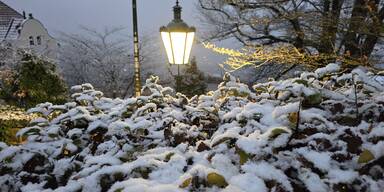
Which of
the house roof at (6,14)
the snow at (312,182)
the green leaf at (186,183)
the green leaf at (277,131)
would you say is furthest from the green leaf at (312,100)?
the house roof at (6,14)

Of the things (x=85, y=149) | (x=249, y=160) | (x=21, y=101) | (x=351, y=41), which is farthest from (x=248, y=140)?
(x=21, y=101)

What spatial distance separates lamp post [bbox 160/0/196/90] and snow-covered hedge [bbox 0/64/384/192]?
1.84m

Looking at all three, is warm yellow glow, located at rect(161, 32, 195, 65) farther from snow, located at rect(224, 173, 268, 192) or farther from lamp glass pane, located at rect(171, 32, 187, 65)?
snow, located at rect(224, 173, 268, 192)

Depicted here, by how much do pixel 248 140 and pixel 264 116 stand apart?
→ 12.5 inches

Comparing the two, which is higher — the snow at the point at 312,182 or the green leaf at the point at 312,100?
the green leaf at the point at 312,100

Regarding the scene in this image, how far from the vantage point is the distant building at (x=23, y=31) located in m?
25.9

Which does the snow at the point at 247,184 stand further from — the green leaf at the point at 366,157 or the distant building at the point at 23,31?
the distant building at the point at 23,31

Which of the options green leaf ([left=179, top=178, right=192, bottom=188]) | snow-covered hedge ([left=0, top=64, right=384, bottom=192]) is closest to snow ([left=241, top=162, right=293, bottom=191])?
snow-covered hedge ([left=0, top=64, right=384, bottom=192])

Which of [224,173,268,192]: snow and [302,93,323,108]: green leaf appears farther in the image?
[302,93,323,108]: green leaf

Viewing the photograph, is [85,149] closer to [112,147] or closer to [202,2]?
[112,147]

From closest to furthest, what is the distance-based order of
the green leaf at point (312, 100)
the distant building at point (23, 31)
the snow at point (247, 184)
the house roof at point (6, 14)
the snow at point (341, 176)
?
the snow at point (247, 184) < the snow at point (341, 176) < the green leaf at point (312, 100) < the distant building at point (23, 31) < the house roof at point (6, 14)

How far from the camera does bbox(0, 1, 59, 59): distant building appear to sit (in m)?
25.9

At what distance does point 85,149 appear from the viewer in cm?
202

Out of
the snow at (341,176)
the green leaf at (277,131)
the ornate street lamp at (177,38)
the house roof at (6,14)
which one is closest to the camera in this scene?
the snow at (341,176)
